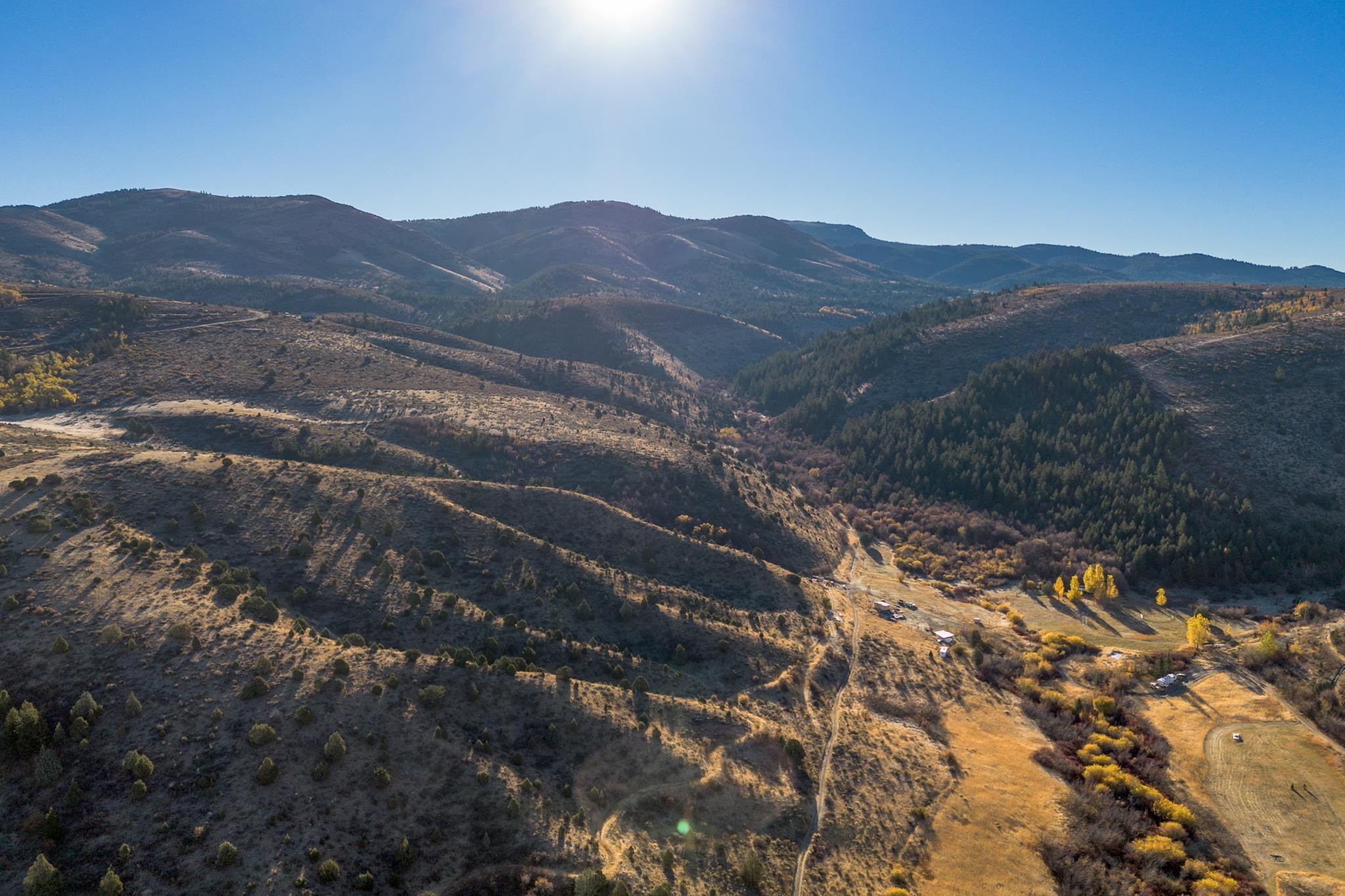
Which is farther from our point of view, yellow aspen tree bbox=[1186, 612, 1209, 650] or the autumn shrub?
yellow aspen tree bbox=[1186, 612, 1209, 650]

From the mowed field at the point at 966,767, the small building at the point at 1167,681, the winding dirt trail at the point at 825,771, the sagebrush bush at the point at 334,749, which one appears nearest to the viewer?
the sagebrush bush at the point at 334,749

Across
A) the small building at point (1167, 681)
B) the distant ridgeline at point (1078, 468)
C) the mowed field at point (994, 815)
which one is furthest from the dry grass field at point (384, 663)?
the distant ridgeline at point (1078, 468)

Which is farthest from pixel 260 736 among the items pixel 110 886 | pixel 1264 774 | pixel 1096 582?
pixel 1096 582

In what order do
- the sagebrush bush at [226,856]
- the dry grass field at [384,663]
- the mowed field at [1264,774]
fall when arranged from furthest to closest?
the mowed field at [1264,774], the dry grass field at [384,663], the sagebrush bush at [226,856]

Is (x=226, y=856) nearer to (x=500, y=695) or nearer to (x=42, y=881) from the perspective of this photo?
(x=42, y=881)

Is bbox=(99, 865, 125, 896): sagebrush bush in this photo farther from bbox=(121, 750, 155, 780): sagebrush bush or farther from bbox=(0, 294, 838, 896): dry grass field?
bbox=(121, 750, 155, 780): sagebrush bush

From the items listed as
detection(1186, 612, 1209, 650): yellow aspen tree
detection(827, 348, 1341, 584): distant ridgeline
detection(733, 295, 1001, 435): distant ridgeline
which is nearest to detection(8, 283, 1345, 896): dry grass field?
detection(1186, 612, 1209, 650): yellow aspen tree

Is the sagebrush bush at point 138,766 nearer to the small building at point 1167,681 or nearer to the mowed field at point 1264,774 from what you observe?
the mowed field at point 1264,774
